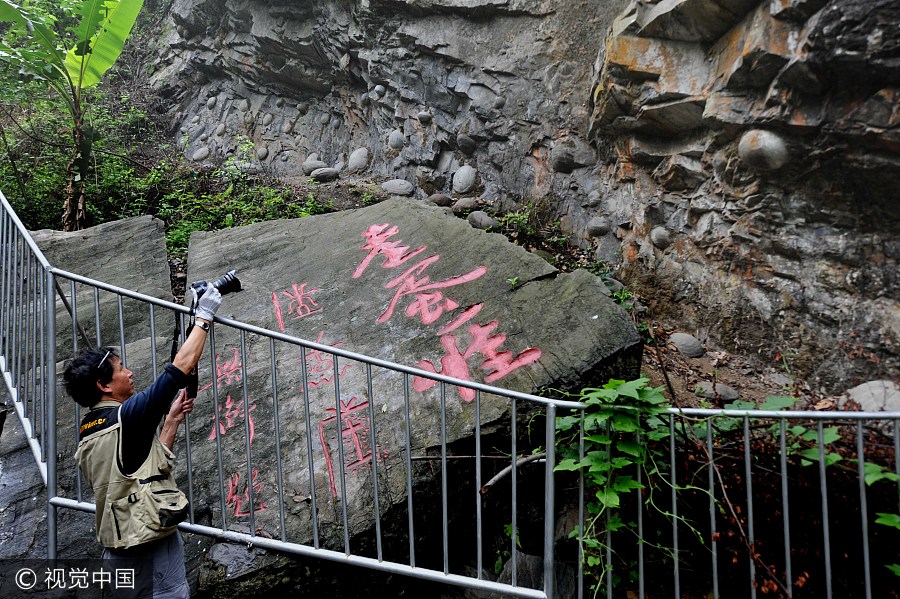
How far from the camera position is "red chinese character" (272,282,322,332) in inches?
160

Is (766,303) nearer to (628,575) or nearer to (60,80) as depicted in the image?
(628,575)

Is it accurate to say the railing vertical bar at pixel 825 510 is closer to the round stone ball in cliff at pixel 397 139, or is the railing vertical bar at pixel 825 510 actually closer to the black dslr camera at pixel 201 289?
the black dslr camera at pixel 201 289

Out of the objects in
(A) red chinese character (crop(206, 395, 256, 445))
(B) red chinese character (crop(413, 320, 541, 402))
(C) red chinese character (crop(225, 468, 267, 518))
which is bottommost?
(C) red chinese character (crop(225, 468, 267, 518))

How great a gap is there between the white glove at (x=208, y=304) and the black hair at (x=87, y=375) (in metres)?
0.37

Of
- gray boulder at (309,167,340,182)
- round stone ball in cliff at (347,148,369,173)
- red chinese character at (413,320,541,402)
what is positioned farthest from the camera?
round stone ball in cliff at (347,148,369,173)

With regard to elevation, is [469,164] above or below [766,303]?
above

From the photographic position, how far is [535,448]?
9.57 ft

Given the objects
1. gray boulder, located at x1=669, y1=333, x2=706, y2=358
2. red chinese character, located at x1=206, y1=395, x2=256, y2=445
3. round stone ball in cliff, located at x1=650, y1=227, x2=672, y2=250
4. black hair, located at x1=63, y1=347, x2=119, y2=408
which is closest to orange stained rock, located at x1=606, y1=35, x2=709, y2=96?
round stone ball in cliff, located at x1=650, y1=227, x2=672, y2=250

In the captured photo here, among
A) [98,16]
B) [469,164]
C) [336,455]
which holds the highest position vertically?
[98,16]

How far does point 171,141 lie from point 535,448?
10525 mm

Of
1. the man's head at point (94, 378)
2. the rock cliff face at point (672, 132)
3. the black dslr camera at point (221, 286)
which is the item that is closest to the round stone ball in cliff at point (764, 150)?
the rock cliff face at point (672, 132)

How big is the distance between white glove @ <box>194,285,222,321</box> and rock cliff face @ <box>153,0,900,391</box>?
425 cm

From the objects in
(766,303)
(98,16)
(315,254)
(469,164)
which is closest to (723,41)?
(766,303)

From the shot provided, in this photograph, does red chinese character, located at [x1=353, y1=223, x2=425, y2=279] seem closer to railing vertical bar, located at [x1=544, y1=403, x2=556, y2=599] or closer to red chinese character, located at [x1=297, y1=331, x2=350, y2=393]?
red chinese character, located at [x1=297, y1=331, x2=350, y2=393]
